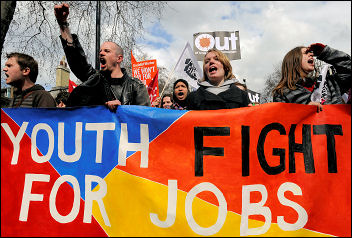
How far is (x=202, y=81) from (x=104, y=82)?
0.98 metres

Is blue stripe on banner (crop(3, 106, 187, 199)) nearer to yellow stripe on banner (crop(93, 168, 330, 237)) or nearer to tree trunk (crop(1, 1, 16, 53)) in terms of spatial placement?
yellow stripe on banner (crop(93, 168, 330, 237))

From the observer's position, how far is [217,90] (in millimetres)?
3102

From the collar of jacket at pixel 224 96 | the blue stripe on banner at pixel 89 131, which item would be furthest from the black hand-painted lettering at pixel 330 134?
the blue stripe on banner at pixel 89 131

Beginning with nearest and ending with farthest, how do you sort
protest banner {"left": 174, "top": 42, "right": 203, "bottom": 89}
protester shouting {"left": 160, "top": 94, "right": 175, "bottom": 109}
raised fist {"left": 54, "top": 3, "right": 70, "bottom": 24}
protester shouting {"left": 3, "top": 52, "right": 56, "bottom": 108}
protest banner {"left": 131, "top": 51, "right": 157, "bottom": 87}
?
raised fist {"left": 54, "top": 3, "right": 70, "bottom": 24}, protester shouting {"left": 3, "top": 52, "right": 56, "bottom": 108}, protester shouting {"left": 160, "top": 94, "right": 175, "bottom": 109}, protest banner {"left": 174, "top": 42, "right": 203, "bottom": 89}, protest banner {"left": 131, "top": 51, "right": 157, "bottom": 87}

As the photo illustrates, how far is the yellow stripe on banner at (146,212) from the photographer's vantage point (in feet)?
8.34

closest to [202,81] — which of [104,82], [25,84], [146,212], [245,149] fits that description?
[245,149]

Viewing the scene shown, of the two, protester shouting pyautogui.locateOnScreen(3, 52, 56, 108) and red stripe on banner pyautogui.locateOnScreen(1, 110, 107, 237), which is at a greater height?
protester shouting pyautogui.locateOnScreen(3, 52, 56, 108)

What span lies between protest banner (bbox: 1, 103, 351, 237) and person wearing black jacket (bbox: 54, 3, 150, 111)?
0.98 feet

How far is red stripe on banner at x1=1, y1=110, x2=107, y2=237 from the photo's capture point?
2677 millimetres

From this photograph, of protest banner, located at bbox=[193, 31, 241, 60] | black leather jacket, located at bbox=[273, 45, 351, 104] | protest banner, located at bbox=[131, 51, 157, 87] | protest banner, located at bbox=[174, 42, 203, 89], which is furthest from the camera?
protest banner, located at bbox=[193, 31, 241, 60]

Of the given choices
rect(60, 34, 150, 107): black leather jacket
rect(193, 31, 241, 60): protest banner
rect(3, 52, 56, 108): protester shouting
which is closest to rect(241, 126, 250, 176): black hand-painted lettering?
rect(60, 34, 150, 107): black leather jacket

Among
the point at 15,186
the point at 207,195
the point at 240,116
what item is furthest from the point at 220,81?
the point at 15,186

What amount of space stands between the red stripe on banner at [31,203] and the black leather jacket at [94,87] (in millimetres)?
639

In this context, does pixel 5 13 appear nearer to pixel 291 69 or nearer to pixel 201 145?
pixel 201 145
